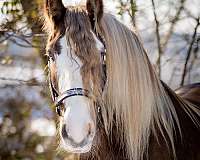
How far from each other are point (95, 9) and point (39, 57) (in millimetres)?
2774

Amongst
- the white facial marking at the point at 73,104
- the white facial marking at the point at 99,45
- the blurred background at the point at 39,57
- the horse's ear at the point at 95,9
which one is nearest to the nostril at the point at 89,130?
the white facial marking at the point at 73,104

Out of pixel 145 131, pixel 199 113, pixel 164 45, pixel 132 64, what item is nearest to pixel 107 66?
pixel 132 64

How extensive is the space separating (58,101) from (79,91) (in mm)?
133

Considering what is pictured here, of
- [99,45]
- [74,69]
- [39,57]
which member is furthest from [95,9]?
[39,57]

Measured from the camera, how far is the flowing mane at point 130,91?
9.32 feet

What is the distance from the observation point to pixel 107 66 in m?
2.81

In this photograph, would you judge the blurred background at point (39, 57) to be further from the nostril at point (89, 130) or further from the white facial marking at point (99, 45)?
the nostril at point (89, 130)

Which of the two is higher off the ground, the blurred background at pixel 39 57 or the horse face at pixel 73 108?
the horse face at pixel 73 108

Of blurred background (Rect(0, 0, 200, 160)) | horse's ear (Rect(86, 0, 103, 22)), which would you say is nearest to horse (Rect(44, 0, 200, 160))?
horse's ear (Rect(86, 0, 103, 22))

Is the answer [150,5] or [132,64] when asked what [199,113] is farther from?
[150,5]

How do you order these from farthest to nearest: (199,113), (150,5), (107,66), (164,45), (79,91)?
(164,45) < (150,5) < (199,113) < (107,66) < (79,91)

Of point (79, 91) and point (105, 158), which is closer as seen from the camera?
point (79, 91)

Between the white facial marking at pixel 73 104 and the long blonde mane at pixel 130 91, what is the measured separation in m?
0.20

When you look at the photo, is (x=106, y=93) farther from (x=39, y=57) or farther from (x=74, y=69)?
(x=39, y=57)
